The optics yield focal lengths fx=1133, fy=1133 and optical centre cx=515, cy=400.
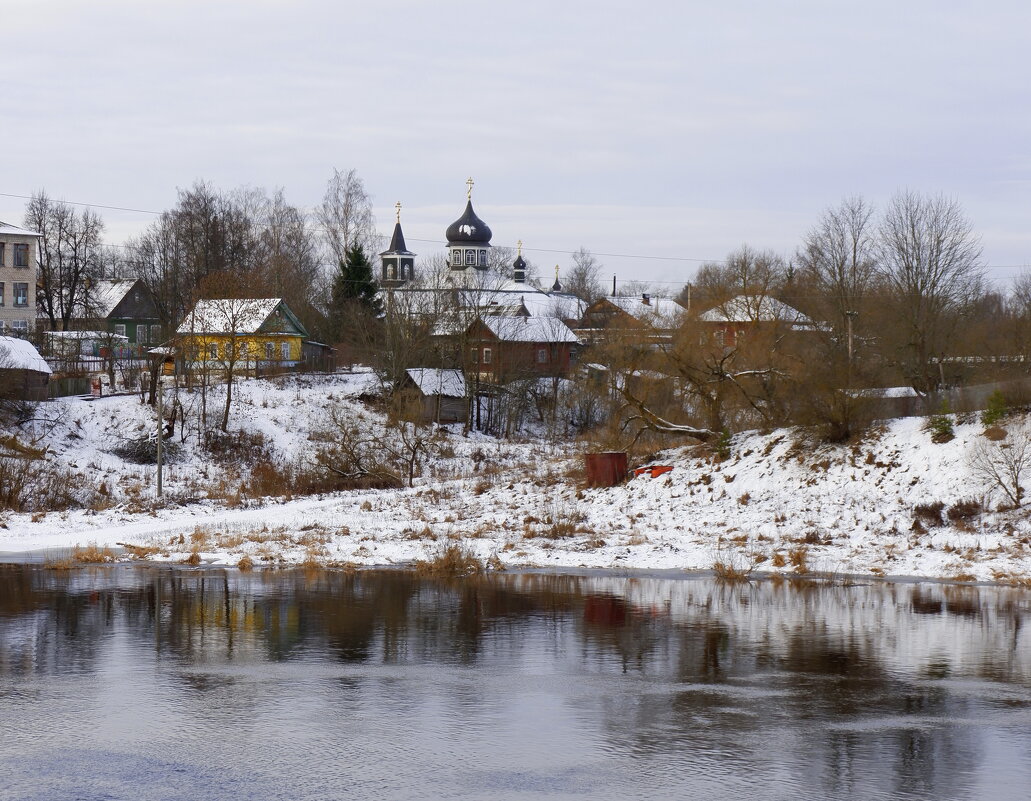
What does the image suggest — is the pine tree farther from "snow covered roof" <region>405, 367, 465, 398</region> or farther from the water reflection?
the water reflection

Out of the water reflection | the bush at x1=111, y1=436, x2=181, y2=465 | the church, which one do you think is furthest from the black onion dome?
the water reflection

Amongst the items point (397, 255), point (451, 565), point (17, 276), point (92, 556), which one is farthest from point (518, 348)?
point (397, 255)

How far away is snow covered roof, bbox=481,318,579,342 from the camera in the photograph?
80.6 metres

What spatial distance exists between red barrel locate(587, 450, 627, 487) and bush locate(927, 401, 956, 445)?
954 centimetres

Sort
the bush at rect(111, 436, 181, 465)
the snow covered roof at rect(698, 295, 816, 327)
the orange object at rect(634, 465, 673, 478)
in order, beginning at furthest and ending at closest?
the bush at rect(111, 436, 181, 465) → the snow covered roof at rect(698, 295, 816, 327) → the orange object at rect(634, 465, 673, 478)

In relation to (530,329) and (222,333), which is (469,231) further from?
(222,333)

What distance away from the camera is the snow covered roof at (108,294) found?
92.4 m

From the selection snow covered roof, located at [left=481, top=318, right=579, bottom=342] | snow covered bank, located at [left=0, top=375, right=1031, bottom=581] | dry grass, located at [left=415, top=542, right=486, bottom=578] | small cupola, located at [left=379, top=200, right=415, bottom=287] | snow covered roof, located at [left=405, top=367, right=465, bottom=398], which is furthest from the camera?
small cupola, located at [left=379, top=200, right=415, bottom=287]

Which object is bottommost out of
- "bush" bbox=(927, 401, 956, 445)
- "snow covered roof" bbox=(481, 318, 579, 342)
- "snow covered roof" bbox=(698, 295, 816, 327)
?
"bush" bbox=(927, 401, 956, 445)

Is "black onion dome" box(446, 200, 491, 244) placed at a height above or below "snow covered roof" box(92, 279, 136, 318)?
above

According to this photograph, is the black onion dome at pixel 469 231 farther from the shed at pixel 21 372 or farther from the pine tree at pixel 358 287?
the shed at pixel 21 372

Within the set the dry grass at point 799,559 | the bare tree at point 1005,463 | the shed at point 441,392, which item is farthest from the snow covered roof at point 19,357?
the bare tree at point 1005,463

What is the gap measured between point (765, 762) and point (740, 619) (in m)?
7.98

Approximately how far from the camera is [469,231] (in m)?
163
